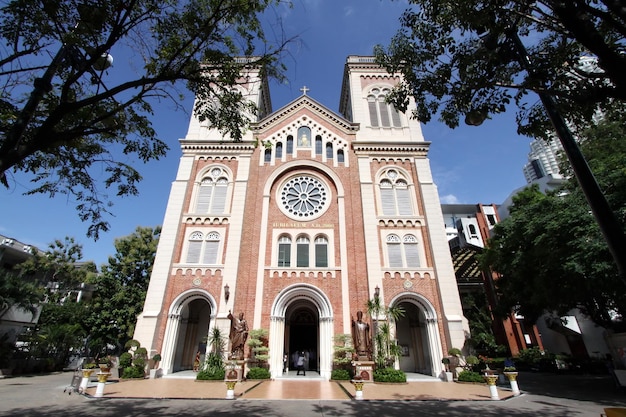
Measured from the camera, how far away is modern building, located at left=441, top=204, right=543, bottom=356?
28312mm

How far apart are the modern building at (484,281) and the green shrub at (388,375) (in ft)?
42.4

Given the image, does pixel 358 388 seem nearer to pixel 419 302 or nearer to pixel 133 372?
pixel 419 302

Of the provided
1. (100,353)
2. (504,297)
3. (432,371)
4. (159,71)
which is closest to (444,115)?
(159,71)

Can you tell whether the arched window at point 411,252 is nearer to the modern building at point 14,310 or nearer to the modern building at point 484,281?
the modern building at point 484,281

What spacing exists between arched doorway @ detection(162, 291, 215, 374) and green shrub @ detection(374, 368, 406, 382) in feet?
30.1

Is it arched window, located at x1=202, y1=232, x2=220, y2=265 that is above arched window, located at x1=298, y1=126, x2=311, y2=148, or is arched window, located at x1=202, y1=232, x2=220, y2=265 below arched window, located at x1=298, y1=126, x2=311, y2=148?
below

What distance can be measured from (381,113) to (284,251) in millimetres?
13614

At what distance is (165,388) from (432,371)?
1374 cm

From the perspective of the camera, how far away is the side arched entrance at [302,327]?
1728 cm

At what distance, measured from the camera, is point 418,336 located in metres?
19.9

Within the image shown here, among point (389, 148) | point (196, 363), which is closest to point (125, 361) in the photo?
point (196, 363)

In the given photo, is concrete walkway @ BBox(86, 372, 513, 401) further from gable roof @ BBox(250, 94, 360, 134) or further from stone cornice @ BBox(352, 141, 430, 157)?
gable roof @ BBox(250, 94, 360, 134)

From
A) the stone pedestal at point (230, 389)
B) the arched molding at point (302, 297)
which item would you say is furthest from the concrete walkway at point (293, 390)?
the arched molding at point (302, 297)

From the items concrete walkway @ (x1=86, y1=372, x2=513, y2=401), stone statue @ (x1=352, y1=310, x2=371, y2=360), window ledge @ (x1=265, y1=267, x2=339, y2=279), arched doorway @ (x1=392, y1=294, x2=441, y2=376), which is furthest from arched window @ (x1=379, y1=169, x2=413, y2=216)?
concrete walkway @ (x1=86, y1=372, x2=513, y2=401)
